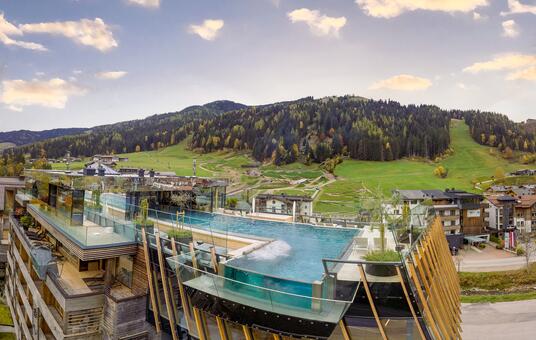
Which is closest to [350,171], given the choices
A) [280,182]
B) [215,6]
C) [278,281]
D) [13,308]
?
[280,182]

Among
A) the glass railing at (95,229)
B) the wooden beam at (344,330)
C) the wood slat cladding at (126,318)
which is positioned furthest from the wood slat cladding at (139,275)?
the wooden beam at (344,330)

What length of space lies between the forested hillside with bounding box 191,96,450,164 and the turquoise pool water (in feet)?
345

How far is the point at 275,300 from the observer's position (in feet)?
19.5

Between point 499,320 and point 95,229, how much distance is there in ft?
100.0

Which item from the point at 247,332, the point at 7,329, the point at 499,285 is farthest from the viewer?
the point at 499,285

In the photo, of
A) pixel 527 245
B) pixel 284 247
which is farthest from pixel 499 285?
pixel 284 247

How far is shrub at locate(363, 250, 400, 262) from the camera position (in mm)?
6449

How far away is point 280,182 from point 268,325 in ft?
265

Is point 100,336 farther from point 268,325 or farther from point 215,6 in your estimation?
point 215,6

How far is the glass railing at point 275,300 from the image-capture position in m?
5.76

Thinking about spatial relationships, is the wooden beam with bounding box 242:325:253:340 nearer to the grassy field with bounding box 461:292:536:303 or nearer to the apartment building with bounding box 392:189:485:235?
the grassy field with bounding box 461:292:536:303

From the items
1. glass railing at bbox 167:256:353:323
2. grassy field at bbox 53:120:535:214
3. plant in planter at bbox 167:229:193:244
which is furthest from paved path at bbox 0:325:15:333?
grassy field at bbox 53:120:535:214

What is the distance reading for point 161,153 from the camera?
472 feet

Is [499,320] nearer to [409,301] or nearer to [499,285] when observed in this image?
[499,285]
